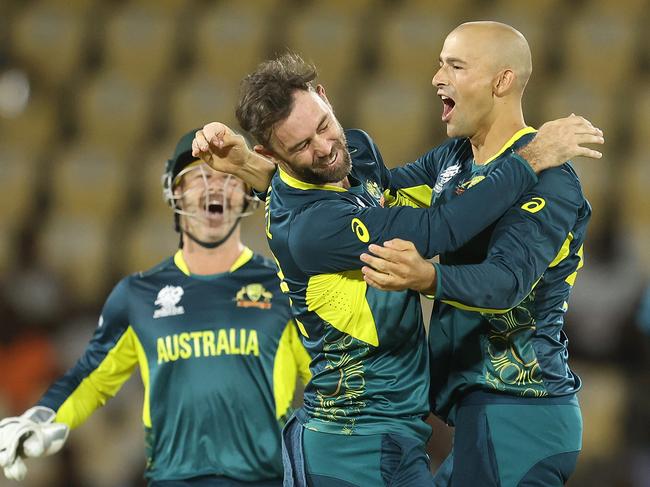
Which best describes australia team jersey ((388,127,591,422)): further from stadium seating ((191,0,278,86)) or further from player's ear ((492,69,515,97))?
stadium seating ((191,0,278,86))

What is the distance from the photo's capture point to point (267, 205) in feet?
10.7

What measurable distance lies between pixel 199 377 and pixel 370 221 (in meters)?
1.21

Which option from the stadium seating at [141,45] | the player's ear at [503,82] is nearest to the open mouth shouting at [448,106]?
the player's ear at [503,82]

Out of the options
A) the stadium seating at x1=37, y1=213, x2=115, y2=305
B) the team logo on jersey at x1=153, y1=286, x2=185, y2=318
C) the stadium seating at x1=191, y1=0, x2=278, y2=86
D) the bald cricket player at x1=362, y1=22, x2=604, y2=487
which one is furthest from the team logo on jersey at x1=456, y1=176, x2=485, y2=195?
the stadium seating at x1=191, y1=0, x2=278, y2=86

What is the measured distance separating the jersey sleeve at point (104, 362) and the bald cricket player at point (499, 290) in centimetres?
134

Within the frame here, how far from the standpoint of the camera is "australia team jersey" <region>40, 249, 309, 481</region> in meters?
3.83

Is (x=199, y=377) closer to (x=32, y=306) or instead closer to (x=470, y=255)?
(x=470, y=255)

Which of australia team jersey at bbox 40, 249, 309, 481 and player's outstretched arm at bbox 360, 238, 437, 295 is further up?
player's outstretched arm at bbox 360, 238, 437, 295

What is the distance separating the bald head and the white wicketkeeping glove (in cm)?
185

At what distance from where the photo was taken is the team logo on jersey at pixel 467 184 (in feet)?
10.0

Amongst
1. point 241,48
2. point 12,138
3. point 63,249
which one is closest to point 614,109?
point 241,48

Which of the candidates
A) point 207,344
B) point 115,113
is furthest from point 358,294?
point 115,113

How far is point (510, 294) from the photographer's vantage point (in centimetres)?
275

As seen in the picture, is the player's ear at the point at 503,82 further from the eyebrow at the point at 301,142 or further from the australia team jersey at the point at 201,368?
the australia team jersey at the point at 201,368
